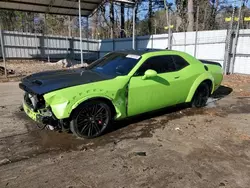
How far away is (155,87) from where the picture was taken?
477 centimetres

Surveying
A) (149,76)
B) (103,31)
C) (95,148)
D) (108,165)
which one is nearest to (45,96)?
(95,148)

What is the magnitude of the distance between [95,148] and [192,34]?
11.3m

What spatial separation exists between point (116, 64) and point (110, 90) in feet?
3.04

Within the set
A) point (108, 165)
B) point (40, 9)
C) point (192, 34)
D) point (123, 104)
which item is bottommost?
point (108, 165)

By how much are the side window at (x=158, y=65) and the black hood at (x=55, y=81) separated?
31.0 inches

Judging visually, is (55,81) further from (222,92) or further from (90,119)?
(222,92)

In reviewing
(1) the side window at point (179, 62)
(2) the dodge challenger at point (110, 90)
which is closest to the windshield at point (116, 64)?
(2) the dodge challenger at point (110, 90)

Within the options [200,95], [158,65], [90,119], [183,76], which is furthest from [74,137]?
[200,95]

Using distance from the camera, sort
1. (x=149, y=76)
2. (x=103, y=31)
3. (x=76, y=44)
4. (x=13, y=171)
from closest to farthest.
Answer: (x=13, y=171) < (x=149, y=76) < (x=76, y=44) < (x=103, y=31)

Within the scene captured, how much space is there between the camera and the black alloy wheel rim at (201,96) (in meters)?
6.06

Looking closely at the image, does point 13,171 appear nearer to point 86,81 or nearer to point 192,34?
point 86,81

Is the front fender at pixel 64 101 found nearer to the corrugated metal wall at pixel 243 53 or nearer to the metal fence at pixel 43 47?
the corrugated metal wall at pixel 243 53

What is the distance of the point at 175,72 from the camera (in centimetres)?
523

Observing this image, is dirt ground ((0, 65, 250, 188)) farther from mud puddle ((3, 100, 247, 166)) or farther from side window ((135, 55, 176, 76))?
side window ((135, 55, 176, 76))
